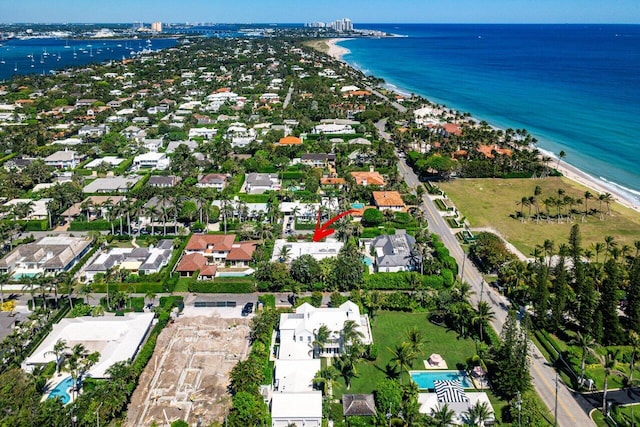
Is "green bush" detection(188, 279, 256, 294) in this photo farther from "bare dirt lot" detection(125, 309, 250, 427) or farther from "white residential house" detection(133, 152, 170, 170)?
"white residential house" detection(133, 152, 170, 170)

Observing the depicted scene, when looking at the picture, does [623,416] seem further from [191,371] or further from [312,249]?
[312,249]

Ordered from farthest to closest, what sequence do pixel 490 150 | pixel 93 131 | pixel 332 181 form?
pixel 93 131
pixel 490 150
pixel 332 181

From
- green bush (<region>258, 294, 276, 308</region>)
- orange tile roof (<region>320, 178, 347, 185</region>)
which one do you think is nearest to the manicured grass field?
orange tile roof (<region>320, 178, 347, 185</region>)

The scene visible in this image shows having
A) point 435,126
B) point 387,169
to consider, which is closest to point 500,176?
point 387,169

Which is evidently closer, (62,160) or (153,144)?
(62,160)

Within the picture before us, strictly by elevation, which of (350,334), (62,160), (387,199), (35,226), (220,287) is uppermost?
(62,160)

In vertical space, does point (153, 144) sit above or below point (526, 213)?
above

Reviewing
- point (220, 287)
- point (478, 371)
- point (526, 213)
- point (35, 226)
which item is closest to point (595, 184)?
point (526, 213)
